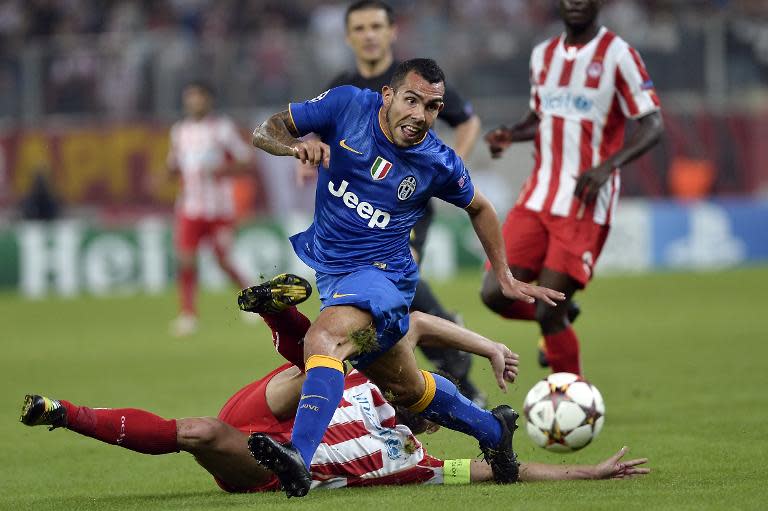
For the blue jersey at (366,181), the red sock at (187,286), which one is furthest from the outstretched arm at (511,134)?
the red sock at (187,286)

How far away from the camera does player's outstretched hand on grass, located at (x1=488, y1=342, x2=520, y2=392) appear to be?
6180 millimetres

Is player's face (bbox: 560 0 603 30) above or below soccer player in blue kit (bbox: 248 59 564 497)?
above

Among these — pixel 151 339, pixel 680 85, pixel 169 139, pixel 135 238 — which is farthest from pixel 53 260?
pixel 680 85

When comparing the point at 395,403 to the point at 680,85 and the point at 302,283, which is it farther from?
the point at 680,85

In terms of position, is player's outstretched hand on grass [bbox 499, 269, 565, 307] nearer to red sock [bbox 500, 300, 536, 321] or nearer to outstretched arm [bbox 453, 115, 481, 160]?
red sock [bbox 500, 300, 536, 321]

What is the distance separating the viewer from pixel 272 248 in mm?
19094

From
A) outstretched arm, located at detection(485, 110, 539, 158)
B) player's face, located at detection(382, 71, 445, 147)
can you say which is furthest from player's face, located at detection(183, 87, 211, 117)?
player's face, located at detection(382, 71, 445, 147)

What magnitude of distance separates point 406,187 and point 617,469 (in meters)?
1.53

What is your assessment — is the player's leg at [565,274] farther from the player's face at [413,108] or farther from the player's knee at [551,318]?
the player's face at [413,108]

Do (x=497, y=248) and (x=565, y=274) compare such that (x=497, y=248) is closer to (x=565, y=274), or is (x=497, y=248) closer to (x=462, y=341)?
(x=462, y=341)

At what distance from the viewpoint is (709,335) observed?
12.5m

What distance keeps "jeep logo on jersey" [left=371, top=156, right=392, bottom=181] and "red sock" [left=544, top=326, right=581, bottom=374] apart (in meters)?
2.39

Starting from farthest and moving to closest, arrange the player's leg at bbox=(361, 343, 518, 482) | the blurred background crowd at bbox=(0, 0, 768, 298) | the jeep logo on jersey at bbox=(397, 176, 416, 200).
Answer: the blurred background crowd at bbox=(0, 0, 768, 298)
the jeep logo on jersey at bbox=(397, 176, 416, 200)
the player's leg at bbox=(361, 343, 518, 482)

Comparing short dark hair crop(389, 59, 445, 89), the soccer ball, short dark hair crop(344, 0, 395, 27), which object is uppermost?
short dark hair crop(344, 0, 395, 27)
